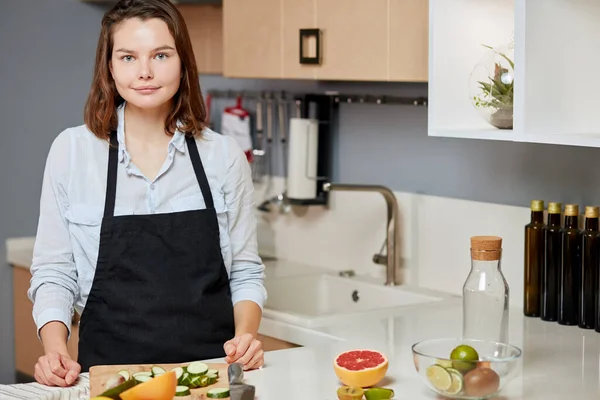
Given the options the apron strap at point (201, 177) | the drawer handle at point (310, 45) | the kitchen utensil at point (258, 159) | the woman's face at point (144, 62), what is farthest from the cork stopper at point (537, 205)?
the kitchen utensil at point (258, 159)

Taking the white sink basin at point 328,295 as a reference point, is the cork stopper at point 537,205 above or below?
above

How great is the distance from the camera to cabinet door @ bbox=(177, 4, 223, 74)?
147 inches

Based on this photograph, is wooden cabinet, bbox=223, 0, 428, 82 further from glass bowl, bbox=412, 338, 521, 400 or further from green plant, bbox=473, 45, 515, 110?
glass bowl, bbox=412, 338, 521, 400

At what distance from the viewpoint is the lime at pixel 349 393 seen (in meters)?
1.70

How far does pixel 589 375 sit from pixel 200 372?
0.78 metres

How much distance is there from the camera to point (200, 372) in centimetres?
178

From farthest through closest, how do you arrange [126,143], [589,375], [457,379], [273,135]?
[273,135] → [126,143] → [589,375] → [457,379]

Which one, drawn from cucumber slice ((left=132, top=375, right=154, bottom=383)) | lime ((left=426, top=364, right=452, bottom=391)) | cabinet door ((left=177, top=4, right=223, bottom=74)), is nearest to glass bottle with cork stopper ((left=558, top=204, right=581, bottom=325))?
lime ((left=426, top=364, right=452, bottom=391))

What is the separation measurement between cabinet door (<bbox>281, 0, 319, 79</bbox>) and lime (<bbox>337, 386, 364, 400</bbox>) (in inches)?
50.8

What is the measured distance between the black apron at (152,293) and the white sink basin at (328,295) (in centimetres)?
88

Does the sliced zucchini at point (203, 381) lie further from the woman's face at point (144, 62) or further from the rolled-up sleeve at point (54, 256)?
the woman's face at point (144, 62)

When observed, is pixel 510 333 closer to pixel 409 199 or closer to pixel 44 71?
pixel 409 199

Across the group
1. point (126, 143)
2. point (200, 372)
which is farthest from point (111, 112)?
point (200, 372)

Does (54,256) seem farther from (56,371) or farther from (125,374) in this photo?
(125,374)
